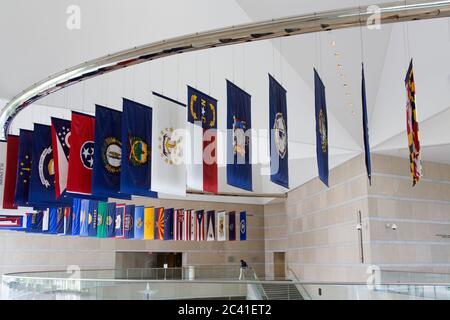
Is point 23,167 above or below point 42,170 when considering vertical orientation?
above

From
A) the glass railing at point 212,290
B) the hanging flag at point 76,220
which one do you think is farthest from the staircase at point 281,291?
the hanging flag at point 76,220

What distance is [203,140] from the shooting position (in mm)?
12461

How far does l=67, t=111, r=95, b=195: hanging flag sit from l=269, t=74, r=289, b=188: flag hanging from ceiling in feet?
15.0

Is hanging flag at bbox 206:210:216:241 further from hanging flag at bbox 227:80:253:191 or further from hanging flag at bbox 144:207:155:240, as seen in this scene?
hanging flag at bbox 227:80:253:191

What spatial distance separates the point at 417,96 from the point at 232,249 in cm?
2010

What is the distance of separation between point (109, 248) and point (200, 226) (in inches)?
244

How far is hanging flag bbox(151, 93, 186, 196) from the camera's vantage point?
12539mm

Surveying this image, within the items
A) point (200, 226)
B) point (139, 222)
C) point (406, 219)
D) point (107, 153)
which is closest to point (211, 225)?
point (200, 226)

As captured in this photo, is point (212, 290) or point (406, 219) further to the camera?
point (406, 219)

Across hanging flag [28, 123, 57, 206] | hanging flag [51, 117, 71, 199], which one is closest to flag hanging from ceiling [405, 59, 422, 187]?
hanging flag [51, 117, 71, 199]

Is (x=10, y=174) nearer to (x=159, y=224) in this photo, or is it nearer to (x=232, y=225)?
(x=159, y=224)

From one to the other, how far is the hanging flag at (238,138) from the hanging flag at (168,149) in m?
1.22

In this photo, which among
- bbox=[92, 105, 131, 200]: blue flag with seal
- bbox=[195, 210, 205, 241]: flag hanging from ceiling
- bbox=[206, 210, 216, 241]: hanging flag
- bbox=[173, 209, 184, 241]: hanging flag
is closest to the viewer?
bbox=[92, 105, 131, 200]: blue flag with seal
